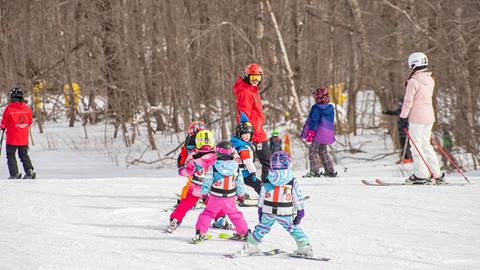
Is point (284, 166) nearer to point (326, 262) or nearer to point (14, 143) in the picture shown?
point (326, 262)

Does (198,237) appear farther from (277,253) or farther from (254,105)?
(254,105)

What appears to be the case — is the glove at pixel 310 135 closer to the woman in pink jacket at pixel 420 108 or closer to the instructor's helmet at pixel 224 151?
the woman in pink jacket at pixel 420 108

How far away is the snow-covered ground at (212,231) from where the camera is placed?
666cm

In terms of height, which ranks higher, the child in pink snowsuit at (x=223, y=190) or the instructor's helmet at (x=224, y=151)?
the instructor's helmet at (x=224, y=151)

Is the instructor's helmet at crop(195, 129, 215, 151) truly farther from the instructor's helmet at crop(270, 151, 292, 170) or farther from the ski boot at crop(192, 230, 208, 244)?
the instructor's helmet at crop(270, 151, 292, 170)

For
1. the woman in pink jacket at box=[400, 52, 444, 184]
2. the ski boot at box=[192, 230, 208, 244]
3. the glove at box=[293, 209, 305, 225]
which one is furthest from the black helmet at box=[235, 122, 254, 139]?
the woman in pink jacket at box=[400, 52, 444, 184]

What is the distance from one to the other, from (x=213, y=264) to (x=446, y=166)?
36.6 feet

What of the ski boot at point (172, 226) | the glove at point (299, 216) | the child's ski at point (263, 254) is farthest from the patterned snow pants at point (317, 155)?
the glove at point (299, 216)

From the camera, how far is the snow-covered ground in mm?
6656

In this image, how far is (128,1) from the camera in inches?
929

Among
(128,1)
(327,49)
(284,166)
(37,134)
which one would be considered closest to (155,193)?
(284,166)

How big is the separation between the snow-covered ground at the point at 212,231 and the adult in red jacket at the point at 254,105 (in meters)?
0.99

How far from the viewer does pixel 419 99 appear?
1112 centimetres

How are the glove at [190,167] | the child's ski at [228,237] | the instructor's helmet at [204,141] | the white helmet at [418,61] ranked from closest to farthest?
the child's ski at [228,237], the instructor's helmet at [204,141], the glove at [190,167], the white helmet at [418,61]
